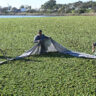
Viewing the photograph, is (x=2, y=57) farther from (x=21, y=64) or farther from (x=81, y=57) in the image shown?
(x=81, y=57)

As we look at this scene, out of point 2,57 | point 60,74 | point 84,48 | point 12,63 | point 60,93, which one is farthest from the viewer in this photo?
point 84,48

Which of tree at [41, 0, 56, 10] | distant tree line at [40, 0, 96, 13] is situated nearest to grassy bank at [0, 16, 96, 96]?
distant tree line at [40, 0, 96, 13]

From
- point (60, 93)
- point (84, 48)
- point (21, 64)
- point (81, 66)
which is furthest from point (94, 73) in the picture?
point (84, 48)

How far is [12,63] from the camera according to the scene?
693 cm

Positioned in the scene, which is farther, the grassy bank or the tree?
the tree

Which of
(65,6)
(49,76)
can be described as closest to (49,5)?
(65,6)

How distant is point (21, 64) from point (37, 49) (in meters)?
1.18

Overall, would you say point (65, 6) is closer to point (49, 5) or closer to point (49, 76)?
point (49, 5)

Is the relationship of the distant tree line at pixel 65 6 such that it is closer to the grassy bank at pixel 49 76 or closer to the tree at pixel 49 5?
the tree at pixel 49 5

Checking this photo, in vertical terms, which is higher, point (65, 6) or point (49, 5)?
point (49, 5)

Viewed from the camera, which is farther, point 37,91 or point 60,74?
point 60,74

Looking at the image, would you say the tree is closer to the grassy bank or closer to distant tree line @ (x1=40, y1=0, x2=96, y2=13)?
distant tree line @ (x1=40, y1=0, x2=96, y2=13)

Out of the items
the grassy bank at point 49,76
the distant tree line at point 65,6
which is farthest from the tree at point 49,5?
the grassy bank at point 49,76

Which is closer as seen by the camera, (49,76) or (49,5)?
(49,76)
